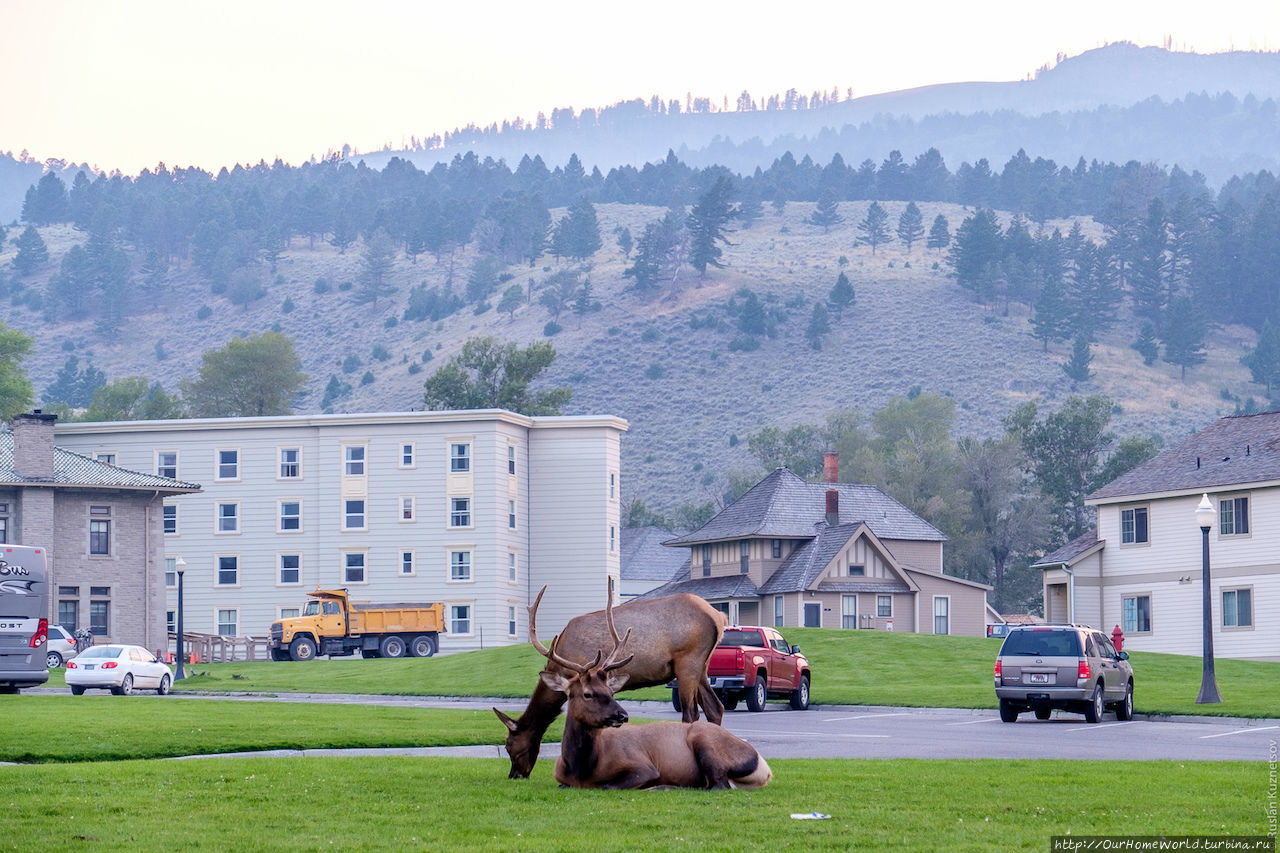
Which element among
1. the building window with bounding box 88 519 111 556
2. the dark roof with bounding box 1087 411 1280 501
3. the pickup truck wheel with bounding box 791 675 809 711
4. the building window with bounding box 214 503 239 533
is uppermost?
the dark roof with bounding box 1087 411 1280 501

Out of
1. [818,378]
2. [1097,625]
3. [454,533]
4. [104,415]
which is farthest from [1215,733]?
[818,378]

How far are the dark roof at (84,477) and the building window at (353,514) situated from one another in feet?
48.2

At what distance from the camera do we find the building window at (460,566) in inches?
3334

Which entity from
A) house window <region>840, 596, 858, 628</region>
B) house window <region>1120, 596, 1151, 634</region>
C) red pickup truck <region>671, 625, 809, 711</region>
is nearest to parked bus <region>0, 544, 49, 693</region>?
red pickup truck <region>671, 625, 809, 711</region>

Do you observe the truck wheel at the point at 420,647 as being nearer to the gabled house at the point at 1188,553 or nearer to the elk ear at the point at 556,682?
the gabled house at the point at 1188,553

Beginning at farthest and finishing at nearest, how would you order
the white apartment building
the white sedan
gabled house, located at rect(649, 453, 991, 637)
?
the white apartment building, gabled house, located at rect(649, 453, 991, 637), the white sedan

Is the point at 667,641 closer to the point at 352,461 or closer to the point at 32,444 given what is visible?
the point at 32,444

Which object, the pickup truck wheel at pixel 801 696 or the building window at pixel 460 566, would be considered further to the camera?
the building window at pixel 460 566

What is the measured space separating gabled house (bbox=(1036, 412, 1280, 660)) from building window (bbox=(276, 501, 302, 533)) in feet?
119

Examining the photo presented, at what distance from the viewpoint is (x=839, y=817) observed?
15234mm

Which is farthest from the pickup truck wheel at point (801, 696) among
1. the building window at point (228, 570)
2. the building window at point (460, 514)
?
the building window at point (228, 570)

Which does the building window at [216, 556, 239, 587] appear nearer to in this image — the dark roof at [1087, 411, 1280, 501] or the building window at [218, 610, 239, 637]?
the building window at [218, 610, 239, 637]

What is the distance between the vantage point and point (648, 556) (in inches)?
4894

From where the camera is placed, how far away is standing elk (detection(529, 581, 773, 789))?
672 inches
